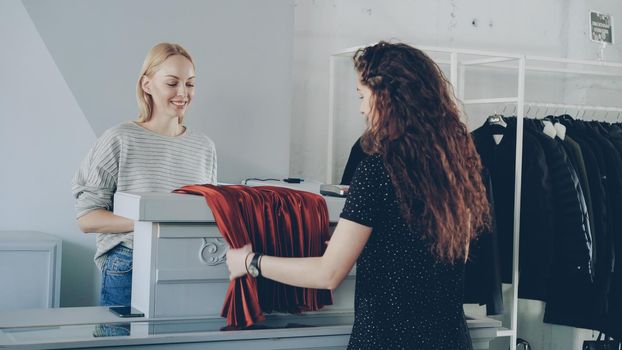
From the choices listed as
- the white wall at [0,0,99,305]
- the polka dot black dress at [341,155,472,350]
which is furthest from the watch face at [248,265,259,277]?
the white wall at [0,0,99,305]

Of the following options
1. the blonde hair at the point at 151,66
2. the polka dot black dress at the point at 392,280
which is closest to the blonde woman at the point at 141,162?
the blonde hair at the point at 151,66

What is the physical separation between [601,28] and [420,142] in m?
3.29

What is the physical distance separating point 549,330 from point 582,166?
133cm

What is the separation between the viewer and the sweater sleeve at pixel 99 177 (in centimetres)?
247

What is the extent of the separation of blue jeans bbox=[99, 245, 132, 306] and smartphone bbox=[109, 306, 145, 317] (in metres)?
0.30

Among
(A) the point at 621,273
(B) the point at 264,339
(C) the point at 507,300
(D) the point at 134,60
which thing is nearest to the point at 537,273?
(A) the point at 621,273

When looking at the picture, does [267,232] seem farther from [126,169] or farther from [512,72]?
[512,72]

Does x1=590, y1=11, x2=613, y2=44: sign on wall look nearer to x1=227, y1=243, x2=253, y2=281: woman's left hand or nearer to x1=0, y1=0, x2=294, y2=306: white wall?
x1=0, y1=0, x2=294, y2=306: white wall

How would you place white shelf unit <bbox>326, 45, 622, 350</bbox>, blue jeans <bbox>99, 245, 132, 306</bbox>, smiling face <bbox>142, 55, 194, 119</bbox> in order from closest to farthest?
blue jeans <bbox>99, 245, 132, 306</bbox>, smiling face <bbox>142, 55, 194, 119</bbox>, white shelf unit <bbox>326, 45, 622, 350</bbox>

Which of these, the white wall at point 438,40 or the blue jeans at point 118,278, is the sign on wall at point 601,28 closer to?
the white wall at point 438,40

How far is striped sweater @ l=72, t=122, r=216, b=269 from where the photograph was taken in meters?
2.47

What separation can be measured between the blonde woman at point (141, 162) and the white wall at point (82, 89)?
755mm

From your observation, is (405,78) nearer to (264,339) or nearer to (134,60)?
(264,339)

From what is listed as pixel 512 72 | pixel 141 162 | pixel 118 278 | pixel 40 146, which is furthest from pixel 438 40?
pixel 118 278
